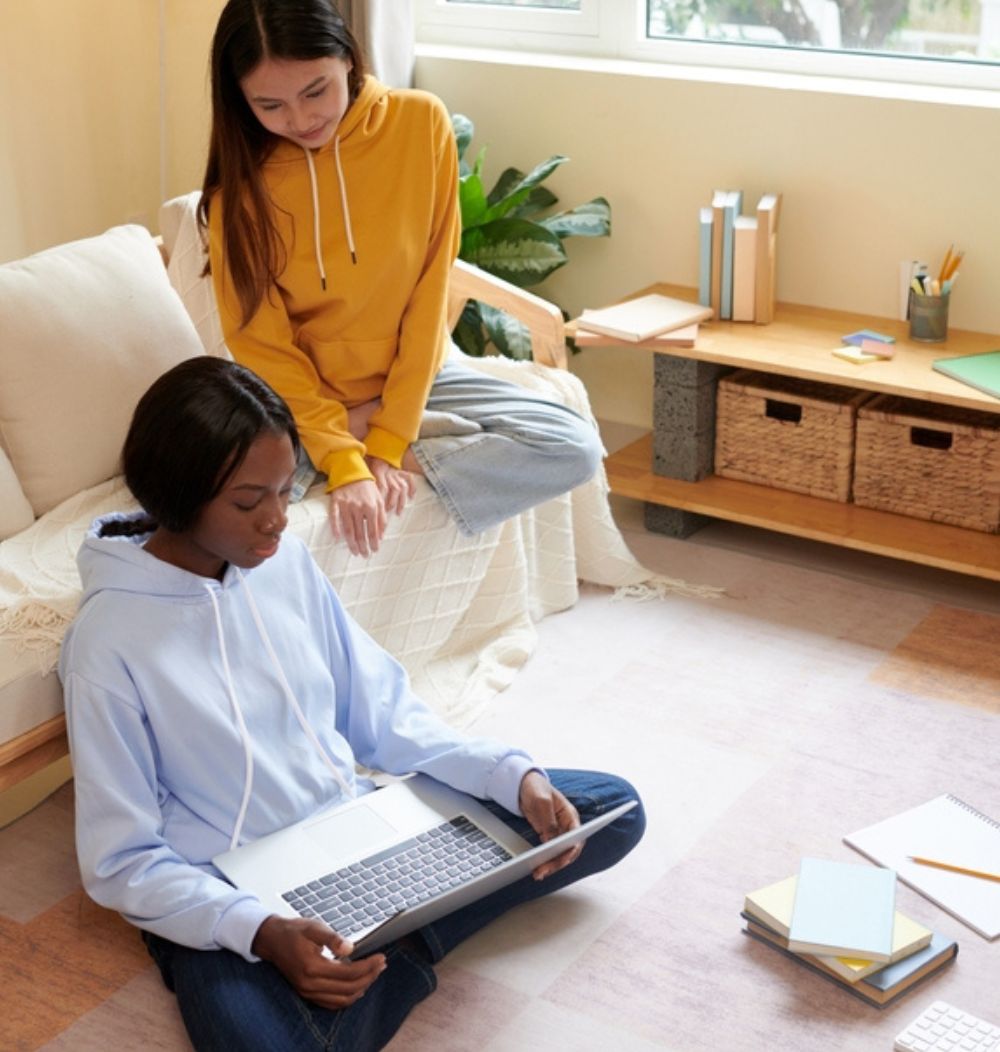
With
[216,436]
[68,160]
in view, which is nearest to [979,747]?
[216,436]

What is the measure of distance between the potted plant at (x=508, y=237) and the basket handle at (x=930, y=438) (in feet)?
2.62

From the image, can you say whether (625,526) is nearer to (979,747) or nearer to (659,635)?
(659,635)

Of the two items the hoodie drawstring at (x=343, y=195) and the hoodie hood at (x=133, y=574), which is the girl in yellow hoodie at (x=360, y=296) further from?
the hoodie hood at (x=133, y=574)

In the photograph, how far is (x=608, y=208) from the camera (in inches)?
132

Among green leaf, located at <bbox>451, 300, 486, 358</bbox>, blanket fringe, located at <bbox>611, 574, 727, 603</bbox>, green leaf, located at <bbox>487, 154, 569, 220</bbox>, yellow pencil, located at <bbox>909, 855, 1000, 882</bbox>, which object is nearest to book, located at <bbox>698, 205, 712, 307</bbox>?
green leaf, located at <bbox>487, 154, 569, 220</bbox>

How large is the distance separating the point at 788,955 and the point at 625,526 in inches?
54.4

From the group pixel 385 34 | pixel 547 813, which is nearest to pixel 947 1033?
pixel 547 813

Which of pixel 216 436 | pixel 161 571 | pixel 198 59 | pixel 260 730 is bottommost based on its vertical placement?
pixel 260 730

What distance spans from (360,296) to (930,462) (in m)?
1.12

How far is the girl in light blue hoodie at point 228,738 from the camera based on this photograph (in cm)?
171

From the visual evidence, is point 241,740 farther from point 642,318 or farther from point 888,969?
point 642,318

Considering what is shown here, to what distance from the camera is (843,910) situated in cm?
197

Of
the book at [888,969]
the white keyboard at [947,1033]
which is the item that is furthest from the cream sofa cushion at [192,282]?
the white keyboard at [947,1033]

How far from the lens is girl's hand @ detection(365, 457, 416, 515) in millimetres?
2420
